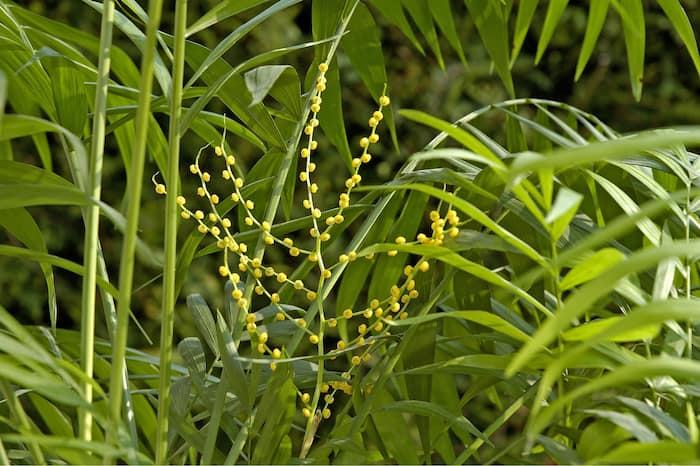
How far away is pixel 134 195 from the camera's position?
29 cm

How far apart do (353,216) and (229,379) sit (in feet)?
0.39

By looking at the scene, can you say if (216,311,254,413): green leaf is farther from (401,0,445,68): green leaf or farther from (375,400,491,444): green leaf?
(401,0,445,68): green leaf

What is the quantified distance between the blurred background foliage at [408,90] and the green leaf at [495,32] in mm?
888

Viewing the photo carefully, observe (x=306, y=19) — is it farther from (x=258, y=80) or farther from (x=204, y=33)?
(x=258, y=80)

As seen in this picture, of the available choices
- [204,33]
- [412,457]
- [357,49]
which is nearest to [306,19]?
[204,33]

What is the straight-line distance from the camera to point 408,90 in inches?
56.2

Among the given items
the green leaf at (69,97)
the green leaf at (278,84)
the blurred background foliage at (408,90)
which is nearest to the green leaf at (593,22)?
the green leaf at (278,84)

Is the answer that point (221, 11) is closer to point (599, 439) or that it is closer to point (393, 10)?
point (393, 10)

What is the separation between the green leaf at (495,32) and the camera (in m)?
0.43

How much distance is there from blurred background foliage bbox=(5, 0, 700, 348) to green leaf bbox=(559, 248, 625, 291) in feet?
3.38


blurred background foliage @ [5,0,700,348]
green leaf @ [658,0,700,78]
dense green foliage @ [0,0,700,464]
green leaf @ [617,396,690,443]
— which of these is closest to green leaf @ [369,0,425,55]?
dense green foliage @ [0,0,700,464]

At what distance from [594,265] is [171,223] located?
0.15 meters

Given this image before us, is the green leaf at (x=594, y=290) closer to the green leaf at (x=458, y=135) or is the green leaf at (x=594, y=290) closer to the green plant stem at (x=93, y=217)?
the green leaf at (x=458, y=135)

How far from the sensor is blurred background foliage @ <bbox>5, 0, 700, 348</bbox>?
1292mm
